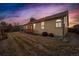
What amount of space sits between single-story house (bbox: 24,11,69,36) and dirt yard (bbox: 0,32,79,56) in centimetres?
12

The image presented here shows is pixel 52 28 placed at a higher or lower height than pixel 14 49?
higher

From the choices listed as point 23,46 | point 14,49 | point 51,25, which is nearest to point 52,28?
point 51,25

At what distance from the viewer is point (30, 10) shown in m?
1.85

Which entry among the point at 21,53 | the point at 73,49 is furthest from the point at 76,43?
the point at 21,53

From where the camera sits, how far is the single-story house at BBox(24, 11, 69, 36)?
1815 mm

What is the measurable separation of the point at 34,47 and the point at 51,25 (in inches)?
15.7

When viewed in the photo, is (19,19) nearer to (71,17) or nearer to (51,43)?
(51,43)

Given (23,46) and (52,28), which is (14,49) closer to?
(23,46)

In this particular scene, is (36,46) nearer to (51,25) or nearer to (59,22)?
(51,25)

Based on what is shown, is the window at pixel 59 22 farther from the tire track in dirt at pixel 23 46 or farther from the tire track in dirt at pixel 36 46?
the tire track in dirt at pixel 23 46

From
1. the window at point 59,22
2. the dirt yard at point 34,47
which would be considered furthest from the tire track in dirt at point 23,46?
the window at point 59,22

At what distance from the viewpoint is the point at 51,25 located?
1851mm

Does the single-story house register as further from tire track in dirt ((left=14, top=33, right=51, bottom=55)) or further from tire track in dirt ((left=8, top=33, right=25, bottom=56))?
tire track in dirt ((left=8, top=33, right=25, bottom=56))

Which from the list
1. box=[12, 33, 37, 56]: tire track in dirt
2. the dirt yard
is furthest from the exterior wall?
box=[12, 33, 37, 56]: tire track in dirt
